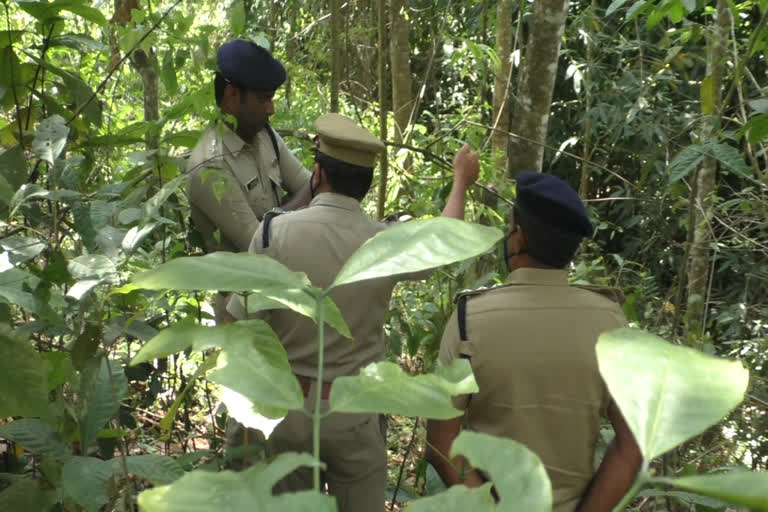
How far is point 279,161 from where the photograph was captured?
319 cm

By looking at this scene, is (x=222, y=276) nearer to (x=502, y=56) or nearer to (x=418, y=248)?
(x=418, y=248)

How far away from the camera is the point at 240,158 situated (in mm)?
2986

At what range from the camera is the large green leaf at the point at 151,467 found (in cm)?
134

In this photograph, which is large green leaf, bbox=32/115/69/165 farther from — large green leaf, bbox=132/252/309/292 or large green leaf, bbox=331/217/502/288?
large green leaf, bbox=331/217/502/288

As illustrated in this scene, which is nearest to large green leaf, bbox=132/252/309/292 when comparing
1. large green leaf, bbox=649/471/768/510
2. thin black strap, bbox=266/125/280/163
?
large green leaf, bbox=649/471/768/510

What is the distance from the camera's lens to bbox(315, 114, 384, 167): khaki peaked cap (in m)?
2.37

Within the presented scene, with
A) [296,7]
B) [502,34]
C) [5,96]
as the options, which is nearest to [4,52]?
[5,96]

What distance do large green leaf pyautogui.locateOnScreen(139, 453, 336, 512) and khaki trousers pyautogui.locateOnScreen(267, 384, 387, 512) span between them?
174cm

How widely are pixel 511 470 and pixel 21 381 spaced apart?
0.82 metres

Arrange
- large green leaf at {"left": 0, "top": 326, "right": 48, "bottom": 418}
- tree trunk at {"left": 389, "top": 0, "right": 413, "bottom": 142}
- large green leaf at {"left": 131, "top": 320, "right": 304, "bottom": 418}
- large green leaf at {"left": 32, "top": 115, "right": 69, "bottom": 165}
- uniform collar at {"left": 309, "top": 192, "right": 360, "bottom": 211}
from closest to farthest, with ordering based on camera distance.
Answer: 1. large green leaf at {"left": 131, "top": 320, "right": 304, "bottom": 418}
2. large green leaf at {"left": 0, "top": 326, "right": 48, "bottom": 418}
3. large green leaf at {"left": 32, "top": 115, "right": 69, "bottom": 165}
4. uniform collar at {"left": 309, "top": 192, "right": 360, "bottom": 211}
5. tree trunk at {"left": 389, "top": 0, "right": 413, "bottom": 142}

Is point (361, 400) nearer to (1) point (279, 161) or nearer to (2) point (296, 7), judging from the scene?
(1) point (279, 161)

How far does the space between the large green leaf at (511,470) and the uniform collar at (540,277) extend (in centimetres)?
140

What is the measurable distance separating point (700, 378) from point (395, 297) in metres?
3.81

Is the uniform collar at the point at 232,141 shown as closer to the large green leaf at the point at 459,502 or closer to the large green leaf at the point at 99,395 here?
the large green leaf at the point at 99,395
